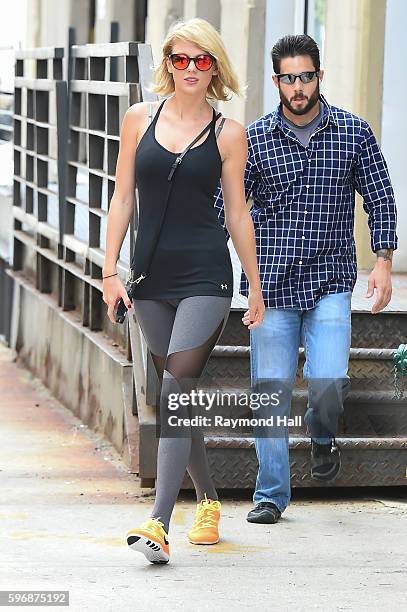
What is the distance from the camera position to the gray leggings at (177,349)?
6.06 meters

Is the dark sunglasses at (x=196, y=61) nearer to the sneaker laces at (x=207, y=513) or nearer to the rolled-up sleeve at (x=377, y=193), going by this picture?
the rolled-up sleeve at (x=377, y=193)

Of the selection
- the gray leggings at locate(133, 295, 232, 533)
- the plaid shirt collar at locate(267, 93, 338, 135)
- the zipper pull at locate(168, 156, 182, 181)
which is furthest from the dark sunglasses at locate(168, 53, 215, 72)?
the gray leggings at locate(133, 295, 232, 533)

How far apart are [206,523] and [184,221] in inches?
48.6

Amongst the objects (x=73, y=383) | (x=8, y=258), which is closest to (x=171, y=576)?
(x=73, y=383)

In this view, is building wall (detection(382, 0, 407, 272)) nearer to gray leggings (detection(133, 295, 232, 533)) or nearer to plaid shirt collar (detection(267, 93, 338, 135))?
plaid shirt collar (detection(267, 93, 338, 135))

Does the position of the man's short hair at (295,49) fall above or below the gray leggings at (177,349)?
above

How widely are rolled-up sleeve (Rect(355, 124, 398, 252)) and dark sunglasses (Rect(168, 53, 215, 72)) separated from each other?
0.93 meters

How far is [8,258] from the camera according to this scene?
14.8m

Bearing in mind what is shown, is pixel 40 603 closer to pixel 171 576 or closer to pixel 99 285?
pixel 171 576

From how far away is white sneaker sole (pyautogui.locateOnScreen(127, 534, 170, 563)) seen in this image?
5.97 metres

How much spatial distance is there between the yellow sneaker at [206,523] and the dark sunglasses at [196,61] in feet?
5.49

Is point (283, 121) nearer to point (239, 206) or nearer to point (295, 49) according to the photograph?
point (295, 49)

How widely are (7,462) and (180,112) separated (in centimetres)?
336

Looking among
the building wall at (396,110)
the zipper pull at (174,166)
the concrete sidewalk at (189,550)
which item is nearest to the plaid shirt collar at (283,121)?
the zipper pull at (174,166)
